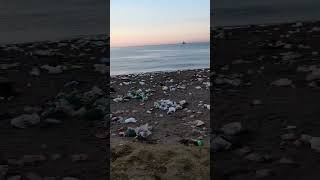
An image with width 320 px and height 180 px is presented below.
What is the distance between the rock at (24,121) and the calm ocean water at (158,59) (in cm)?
205

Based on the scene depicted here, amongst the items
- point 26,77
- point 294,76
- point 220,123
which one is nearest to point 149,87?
point 26,77

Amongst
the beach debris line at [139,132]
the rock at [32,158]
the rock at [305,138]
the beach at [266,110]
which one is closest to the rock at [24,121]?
the rock at [32,158]

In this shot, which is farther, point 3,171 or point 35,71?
point 35,71

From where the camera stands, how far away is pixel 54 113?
2115mm

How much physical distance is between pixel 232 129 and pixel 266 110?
26 centimetres

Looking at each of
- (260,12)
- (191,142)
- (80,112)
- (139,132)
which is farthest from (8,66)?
(260,12)

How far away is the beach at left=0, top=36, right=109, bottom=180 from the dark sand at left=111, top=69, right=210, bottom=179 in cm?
13

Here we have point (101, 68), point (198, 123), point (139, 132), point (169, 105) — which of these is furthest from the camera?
point (101, 68)

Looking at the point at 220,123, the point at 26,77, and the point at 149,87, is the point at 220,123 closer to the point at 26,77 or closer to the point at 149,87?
the point at 26,77

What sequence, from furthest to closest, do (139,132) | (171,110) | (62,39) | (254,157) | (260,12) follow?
(260,12)
(62,39)
(171,110)
(139,132)
(254,157)

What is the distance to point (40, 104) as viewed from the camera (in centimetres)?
225

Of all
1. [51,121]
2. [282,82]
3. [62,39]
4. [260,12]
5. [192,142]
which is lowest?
[192,142]

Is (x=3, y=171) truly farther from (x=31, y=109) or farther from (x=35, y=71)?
(x=35, y=71)

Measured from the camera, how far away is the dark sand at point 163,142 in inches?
68.3
